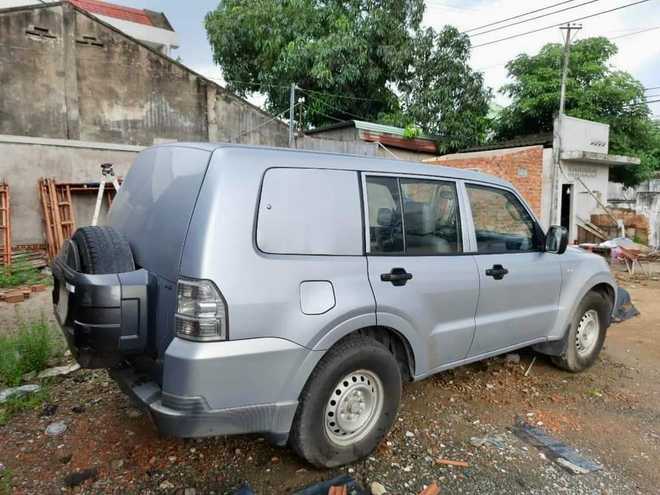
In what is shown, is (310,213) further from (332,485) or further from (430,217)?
(332,485)

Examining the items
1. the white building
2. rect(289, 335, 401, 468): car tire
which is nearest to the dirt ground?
rect(289, 335, 401, 468): car tire

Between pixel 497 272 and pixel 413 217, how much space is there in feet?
2.73

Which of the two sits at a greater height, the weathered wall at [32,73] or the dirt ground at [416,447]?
the weathered wall at [32,73]

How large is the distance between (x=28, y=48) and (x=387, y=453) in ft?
→ 36.6

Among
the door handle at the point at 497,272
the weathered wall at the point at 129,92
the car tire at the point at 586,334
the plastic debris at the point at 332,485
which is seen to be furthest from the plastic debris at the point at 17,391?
the weathered wall at the point at 129,92

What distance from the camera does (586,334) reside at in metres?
4.42

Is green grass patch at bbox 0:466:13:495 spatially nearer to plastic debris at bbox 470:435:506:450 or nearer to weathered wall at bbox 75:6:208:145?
plastic debris at bbox 470:435:506:450

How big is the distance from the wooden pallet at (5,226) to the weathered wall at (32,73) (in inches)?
64.7

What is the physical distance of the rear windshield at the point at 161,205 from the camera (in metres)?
2.34

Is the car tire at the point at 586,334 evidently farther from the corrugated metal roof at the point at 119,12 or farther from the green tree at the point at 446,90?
the corrugated metal roof at the point at 119,12

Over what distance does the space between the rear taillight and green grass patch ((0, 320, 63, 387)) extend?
254 cm

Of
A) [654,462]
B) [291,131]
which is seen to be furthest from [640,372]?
[291,131]

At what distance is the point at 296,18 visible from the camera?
626 inches

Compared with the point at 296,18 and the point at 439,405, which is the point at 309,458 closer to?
the point at 439,405
